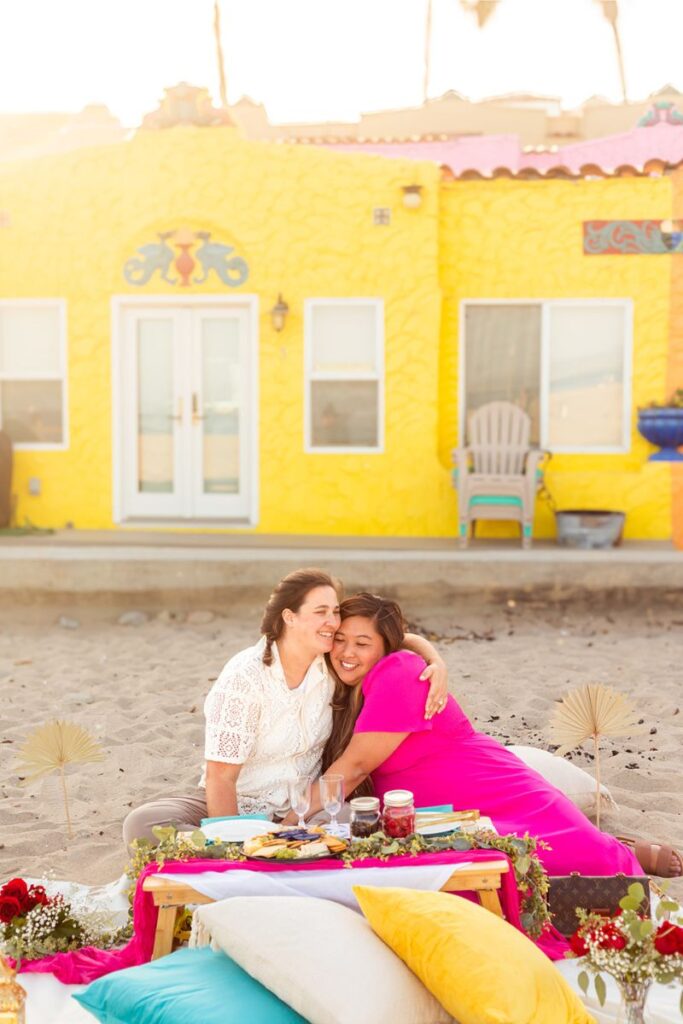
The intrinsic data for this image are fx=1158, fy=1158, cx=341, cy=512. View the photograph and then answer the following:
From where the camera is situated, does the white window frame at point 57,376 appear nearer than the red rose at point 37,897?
No

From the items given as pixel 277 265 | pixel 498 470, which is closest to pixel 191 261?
pixel 277 265

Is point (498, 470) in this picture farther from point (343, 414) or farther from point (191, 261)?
point (191, 261)

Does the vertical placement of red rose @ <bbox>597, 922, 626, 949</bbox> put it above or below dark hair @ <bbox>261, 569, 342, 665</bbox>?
below

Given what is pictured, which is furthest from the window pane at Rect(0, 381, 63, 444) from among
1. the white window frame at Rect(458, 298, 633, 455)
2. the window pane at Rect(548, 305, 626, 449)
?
the window pane at Rect(548, 305, 626, 449)

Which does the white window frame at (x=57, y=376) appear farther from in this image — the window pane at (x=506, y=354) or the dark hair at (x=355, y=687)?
the dark hair at (x=355, y=687)

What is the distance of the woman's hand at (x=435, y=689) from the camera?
374 centimetres

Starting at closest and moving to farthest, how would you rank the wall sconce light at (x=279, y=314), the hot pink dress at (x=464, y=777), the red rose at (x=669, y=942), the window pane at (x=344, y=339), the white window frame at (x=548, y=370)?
the red rose at (x=669, y=942) < the hot pink dress at (x=464, y=777) < the wall sconce light at (x=279, y=314) < the white window frame at (x=548, y=370) < the window pane at (x=344, y=339)

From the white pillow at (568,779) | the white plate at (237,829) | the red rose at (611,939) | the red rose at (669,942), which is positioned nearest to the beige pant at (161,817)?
the white plate at (237,829)

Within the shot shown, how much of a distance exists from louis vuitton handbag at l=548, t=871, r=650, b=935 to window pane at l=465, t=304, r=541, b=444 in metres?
7.71

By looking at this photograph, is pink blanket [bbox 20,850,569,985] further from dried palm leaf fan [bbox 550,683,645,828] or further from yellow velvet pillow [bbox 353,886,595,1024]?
dried palm leaf fan [bbox 550,683,645,828]

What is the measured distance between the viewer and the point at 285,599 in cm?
382

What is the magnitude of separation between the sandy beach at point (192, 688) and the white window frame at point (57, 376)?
2311 mm

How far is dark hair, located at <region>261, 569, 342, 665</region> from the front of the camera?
3.81 meters

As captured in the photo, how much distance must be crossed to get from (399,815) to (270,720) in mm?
631
